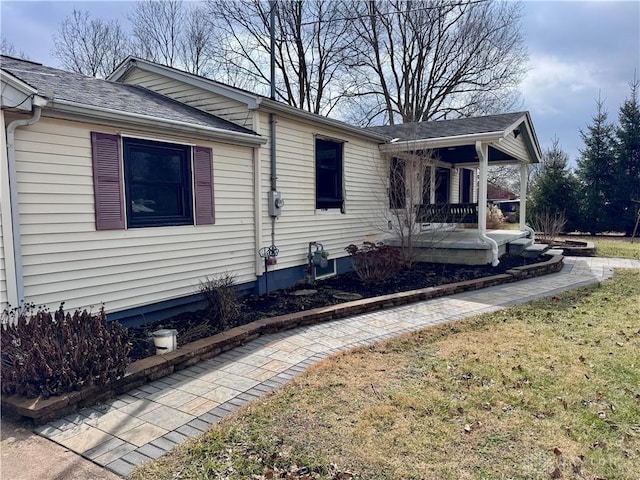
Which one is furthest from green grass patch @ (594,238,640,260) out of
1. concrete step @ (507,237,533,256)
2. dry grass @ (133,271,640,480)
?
dry grass @ (133,271,640,480)

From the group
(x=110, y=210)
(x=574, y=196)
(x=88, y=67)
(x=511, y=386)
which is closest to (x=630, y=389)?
(x=511, y=386)

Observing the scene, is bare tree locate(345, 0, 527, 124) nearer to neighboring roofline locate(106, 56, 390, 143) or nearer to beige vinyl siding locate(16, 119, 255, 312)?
neighboring roofline locate(106, 56, 390, 143)

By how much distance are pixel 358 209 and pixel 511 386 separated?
6255 millimetres

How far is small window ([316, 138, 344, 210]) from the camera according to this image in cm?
848

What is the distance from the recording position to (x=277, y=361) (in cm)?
429

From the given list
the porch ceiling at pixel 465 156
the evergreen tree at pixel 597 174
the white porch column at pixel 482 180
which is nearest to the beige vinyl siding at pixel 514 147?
the porch ceiling at pixel 465 156

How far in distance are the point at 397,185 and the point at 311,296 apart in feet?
13.5

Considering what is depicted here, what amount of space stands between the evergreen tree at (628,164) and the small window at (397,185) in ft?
44.9

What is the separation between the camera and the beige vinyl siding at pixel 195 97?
688 centimetres

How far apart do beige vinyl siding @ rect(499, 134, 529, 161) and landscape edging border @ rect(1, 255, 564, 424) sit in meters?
4.02

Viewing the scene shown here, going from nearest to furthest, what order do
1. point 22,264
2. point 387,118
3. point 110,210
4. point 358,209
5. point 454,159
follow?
point 22,264, point 110,210, point 358,209, point 454,159, point 387,118

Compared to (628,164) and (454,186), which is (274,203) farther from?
(628,164)

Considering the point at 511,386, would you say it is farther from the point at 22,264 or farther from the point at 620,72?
the point at 620,72

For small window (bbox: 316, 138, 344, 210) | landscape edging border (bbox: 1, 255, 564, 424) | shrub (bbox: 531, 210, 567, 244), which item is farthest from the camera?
shrub (bbox: 531, 210, 567, 244)
